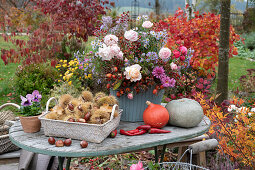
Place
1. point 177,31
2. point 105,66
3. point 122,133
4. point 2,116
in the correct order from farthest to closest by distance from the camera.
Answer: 1. point 177,31
2. point 2,116
3. point 105,66
4. point 122,133

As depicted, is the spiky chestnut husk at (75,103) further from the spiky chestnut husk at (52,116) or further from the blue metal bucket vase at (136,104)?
the blue metal bucket vase at (136,104)

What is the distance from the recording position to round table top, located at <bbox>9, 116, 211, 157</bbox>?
57.9 inches

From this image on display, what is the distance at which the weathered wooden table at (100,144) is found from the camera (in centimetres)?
147

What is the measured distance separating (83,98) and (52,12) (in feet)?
13.5

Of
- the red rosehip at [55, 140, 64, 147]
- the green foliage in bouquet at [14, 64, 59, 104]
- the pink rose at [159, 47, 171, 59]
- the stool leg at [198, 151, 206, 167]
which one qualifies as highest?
the pink rose at [159, 47, 171, 59]

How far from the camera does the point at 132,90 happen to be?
193cm

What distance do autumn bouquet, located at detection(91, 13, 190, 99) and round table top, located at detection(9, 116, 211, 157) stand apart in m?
0.32

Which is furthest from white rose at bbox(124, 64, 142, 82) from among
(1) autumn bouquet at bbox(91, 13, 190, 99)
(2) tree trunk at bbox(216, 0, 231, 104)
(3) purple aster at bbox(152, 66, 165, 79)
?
(2) tree trunk at bbox(216, 0, 231, 104)

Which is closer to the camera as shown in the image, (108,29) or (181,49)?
(181,49)

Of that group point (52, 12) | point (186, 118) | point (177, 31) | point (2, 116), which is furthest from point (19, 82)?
point (186, 118)

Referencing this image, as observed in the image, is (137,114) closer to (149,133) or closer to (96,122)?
(149,133)

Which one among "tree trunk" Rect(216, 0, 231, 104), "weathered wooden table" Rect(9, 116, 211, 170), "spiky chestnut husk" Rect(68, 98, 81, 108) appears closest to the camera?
"weathered wooden table" Rect(9, 116, 211, 170)

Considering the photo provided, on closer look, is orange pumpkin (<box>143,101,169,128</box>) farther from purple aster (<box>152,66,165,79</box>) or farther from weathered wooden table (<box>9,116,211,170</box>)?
purple aster (<box>152,66,165,79</box>)

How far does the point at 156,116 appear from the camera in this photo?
1.80m
